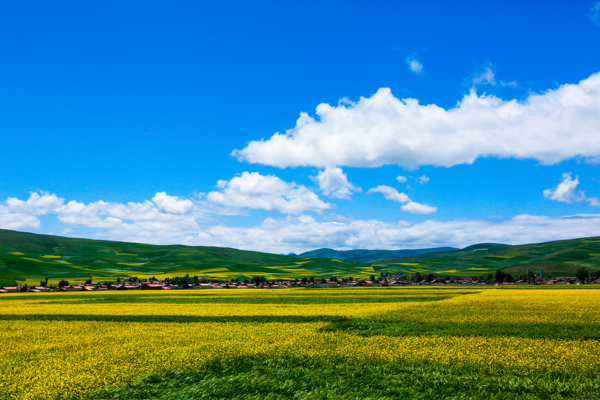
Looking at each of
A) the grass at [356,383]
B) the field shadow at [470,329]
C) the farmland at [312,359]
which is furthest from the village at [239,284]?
the grass at [356,383]

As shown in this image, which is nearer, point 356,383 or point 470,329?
point 356,383

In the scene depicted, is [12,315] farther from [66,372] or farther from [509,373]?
[509,373]

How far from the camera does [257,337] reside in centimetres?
2345

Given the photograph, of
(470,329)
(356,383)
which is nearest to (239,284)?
(470,329)

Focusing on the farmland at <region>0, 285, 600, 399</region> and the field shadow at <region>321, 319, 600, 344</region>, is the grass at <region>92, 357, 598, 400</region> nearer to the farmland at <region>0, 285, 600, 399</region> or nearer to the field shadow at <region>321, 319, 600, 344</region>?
the farmland at <region>0, 285, 600, 399</region>

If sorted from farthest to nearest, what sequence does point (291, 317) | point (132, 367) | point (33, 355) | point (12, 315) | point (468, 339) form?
point (12, 315), point (291, 317), point (468, 339), point (33, 355), point (132, 367)

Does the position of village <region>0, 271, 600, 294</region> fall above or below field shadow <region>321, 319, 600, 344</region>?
below

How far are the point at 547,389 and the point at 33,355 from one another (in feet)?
73.5

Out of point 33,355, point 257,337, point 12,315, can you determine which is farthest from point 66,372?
point 12,315

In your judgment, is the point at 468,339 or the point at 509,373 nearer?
the point at 509,373

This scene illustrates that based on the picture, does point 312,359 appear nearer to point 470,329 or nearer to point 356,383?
point 356,383

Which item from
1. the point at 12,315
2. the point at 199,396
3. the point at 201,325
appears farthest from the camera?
the point at 12,315

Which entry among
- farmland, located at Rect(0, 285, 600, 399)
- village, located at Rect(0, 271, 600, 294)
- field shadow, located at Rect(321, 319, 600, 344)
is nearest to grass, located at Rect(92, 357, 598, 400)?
farmland, located at Rect(0, 285, 600, 399)

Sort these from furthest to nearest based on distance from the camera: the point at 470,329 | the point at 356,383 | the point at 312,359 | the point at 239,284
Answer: the point at 239,284 → the point at 470,329 → the point at 312,359 → the point at 356,383
